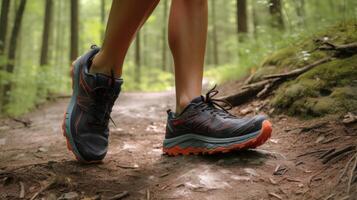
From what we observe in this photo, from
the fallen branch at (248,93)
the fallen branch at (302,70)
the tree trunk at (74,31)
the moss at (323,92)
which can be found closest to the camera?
the moss at (323,92)

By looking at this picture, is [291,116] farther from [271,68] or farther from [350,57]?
[271,68]

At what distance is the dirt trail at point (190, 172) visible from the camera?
161 cm

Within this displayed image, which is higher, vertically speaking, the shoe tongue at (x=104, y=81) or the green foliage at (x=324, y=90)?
the shoe tongue at (x=104, y=81)

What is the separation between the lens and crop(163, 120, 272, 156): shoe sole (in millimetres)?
1860

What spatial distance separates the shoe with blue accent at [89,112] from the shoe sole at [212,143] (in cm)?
42

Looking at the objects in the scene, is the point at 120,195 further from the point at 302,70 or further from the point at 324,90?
the point at 302,70

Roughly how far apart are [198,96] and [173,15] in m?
0.53

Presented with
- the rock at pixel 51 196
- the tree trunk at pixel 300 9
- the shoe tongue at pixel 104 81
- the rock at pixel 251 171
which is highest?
the tree trunk at pixel 300 9

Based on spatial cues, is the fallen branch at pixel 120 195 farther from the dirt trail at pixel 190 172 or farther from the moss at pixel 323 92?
the moss at pixel 323 92

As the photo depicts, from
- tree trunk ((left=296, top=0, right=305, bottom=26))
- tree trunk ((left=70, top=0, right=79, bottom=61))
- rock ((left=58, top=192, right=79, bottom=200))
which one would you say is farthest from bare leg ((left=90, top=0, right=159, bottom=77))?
tree trunk ((left=70, top=0, right=79, bottom=61))

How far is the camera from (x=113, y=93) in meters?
2.03

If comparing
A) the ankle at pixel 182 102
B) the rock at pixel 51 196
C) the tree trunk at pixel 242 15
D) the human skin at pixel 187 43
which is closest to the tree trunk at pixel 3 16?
the tree trunk at pixel 242 15

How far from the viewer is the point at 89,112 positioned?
202cm

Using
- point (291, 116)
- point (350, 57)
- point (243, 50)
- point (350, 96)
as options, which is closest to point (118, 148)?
point (291, 116)
